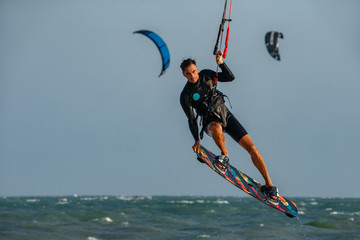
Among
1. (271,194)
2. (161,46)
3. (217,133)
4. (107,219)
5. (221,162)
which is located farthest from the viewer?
(107,219)

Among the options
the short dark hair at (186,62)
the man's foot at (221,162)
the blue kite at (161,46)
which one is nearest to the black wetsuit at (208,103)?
the short dark hair at (186,62)

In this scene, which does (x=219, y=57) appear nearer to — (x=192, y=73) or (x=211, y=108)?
(x=192, y=73)

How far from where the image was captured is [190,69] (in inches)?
274

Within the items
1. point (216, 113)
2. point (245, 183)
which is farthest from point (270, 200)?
point (216, 113)

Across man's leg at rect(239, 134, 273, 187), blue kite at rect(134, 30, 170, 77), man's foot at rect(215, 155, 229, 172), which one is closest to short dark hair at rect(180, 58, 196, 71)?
man's leg at rect(239, 134, 273, 187)

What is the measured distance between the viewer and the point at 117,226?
2188 cm

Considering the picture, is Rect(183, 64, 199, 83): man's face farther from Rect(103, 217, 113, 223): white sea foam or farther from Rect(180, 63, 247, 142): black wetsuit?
Rect(103, 217, 113, 223): white sea foam

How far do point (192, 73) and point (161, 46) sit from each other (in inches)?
178

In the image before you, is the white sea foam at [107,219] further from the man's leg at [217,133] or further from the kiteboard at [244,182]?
the man's leg at [217,133]

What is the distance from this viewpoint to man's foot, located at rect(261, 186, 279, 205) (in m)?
7.75

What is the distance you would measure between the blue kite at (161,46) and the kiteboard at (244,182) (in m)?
3.70

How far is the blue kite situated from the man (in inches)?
167

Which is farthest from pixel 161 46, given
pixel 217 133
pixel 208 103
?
pixel 217 133

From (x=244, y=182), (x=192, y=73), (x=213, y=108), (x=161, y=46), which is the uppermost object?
(x=161, y=46)
